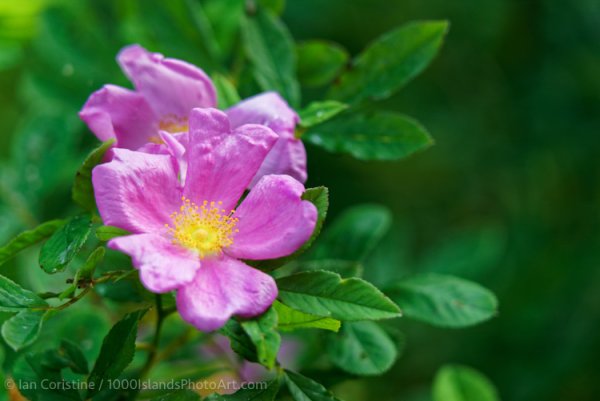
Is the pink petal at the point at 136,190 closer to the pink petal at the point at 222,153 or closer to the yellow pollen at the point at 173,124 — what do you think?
the pink petal at the point at 222,153

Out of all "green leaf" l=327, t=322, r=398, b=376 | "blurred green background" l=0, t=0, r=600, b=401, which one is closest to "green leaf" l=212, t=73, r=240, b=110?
"green leaf" l=327, t=322, r=398, b=376

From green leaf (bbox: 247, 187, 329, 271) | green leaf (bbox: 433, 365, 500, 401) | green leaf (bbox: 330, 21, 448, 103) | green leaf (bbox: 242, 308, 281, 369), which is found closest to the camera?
green leaf (bbox: 242, 308, 281, 369)

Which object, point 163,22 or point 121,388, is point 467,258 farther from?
point 121,388

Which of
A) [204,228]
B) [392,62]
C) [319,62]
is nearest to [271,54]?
[319,62]

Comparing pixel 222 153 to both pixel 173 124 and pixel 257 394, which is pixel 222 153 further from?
pixel 257 394

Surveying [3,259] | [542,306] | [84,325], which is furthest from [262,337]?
[542,306]

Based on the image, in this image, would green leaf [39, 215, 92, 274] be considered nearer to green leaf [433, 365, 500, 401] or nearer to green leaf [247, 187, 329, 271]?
green leaf [247, 187, 329, 271]
